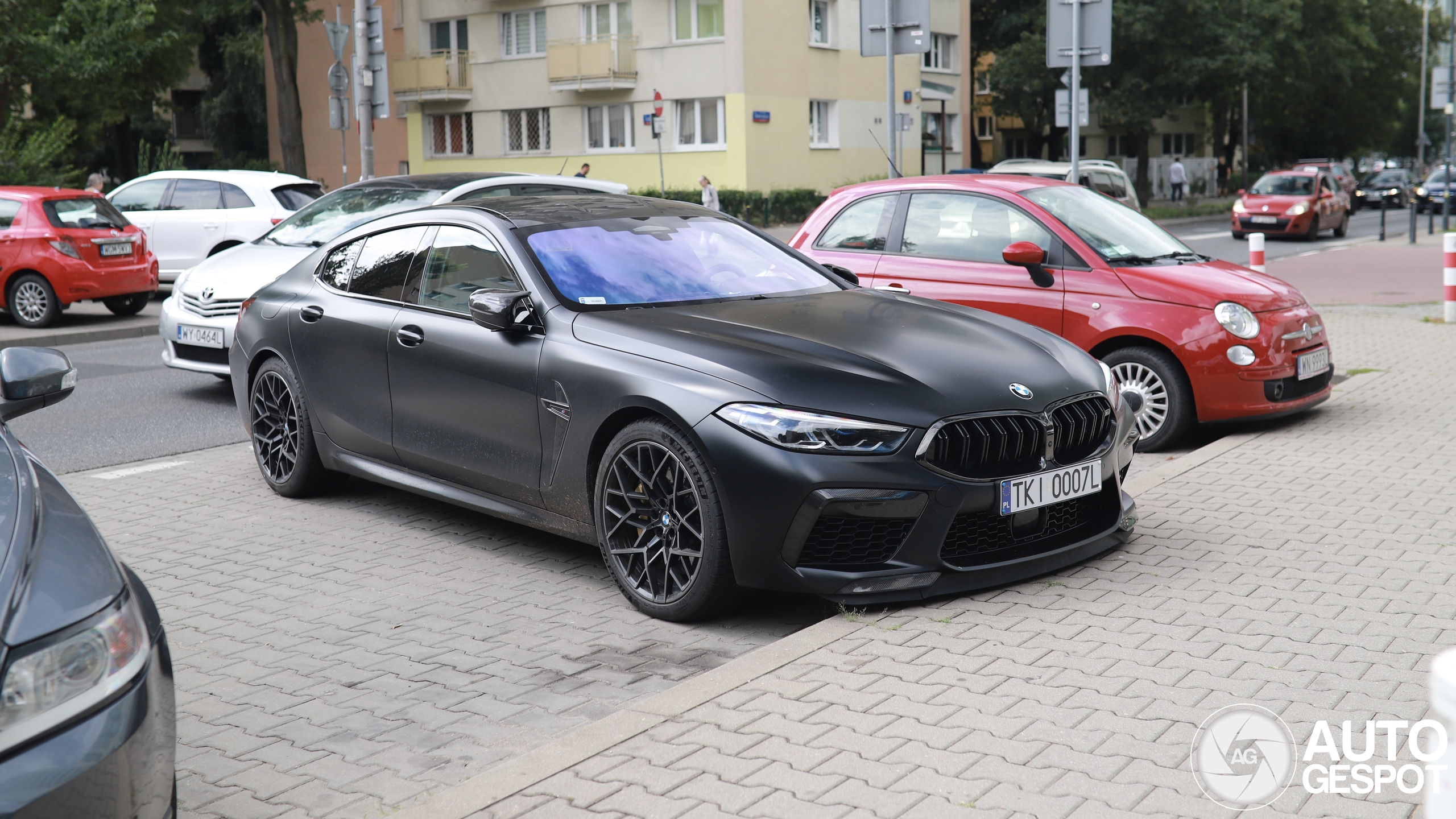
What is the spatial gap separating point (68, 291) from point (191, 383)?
553cm

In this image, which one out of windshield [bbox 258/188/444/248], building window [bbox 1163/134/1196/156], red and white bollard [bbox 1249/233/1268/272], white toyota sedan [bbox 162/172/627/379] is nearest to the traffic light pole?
windshield [bbox 258/188/444/248]

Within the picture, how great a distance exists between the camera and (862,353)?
4.91m

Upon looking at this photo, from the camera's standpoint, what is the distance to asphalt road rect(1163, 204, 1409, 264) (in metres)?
27.3

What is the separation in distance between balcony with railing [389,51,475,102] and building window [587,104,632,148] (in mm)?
5072

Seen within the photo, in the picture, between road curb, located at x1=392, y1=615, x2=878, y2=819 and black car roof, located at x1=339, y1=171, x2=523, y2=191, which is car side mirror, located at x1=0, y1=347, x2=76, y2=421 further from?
black car roof, located at x1=339, y1=171, x2=523, y2=191

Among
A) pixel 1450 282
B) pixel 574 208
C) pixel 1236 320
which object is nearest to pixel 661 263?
pixel 574 208

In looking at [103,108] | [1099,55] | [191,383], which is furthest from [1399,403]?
[103,108]

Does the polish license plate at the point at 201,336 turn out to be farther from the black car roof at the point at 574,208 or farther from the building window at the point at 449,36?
the building window at the point at 449,36

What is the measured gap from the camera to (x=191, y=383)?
37.9ft

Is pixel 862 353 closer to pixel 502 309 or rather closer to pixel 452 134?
pixel 502 309

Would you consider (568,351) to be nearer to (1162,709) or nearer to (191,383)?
(1162,709)

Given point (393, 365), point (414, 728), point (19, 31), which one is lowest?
point (414, 728)

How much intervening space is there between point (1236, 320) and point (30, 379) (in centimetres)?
640

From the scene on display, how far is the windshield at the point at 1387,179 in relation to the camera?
55406 mm
